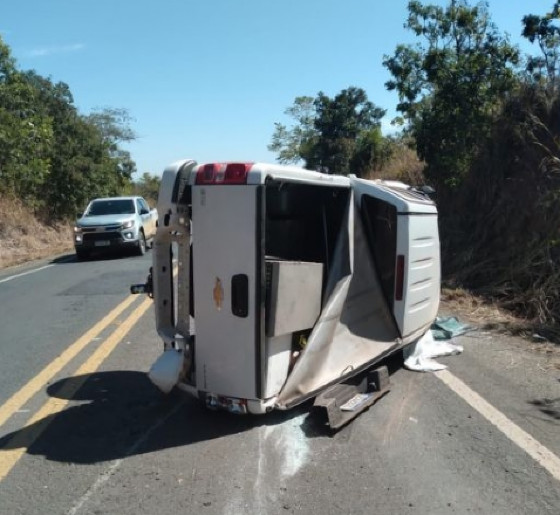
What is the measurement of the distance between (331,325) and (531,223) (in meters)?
6.74

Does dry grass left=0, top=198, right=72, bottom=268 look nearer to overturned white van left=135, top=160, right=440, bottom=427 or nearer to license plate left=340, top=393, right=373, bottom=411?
overturned white van left=135, top=160, right=440, bottom=427

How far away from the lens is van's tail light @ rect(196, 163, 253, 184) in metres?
4.17

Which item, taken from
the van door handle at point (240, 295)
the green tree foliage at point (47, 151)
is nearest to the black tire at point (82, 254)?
the green tree foliage at point (47, 151)

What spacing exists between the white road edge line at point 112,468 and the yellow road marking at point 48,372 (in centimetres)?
120

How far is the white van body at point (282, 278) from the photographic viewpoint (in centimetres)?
425

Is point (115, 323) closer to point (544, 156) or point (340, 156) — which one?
point (544, 156)

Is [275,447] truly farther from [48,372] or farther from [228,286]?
[48,372]

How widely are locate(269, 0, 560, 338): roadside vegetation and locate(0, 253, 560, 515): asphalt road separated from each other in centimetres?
363

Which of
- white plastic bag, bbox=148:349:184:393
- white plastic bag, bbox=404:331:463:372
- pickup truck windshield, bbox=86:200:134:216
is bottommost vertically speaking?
white plastic bag, bbox=404:331:463:372

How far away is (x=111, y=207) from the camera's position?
18.7 m

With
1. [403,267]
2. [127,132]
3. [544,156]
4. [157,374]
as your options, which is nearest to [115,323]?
[157,374]

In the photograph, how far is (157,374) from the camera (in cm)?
455

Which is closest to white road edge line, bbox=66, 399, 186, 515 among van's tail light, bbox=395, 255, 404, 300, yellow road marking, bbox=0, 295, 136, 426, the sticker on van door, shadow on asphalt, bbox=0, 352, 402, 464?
shadow on asphalt, bbox=0, 352, 402, 464

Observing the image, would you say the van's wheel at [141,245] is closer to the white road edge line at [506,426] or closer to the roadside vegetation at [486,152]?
the roadside vegetation at [486,152]
